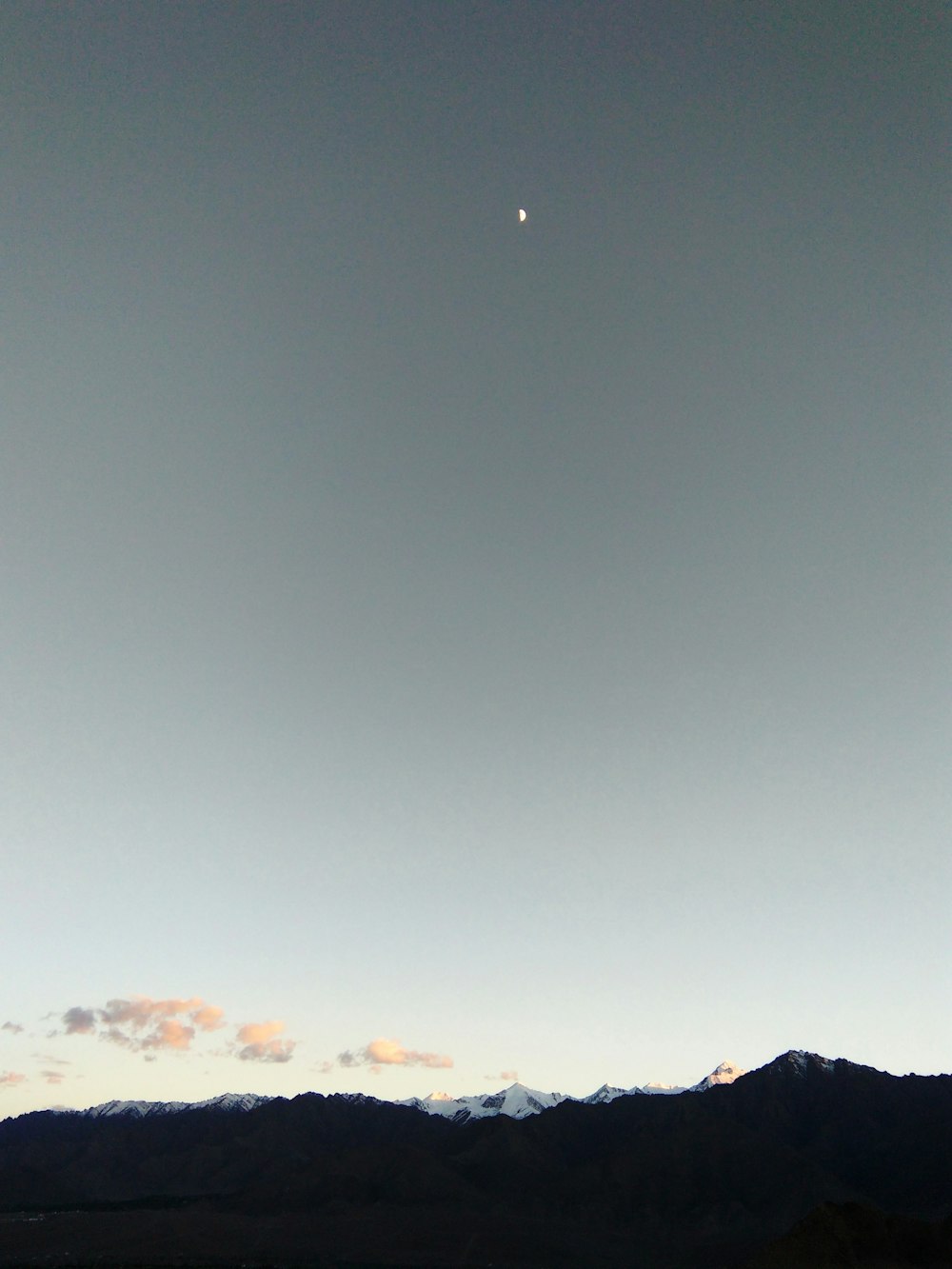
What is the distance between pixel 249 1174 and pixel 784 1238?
387ft

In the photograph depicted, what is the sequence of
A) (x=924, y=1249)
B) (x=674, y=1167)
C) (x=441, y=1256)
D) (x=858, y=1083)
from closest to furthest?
(x=924, y=1249)
(x=441, y=1256)
(x=674, y=1167)
(x=858, y=1083)

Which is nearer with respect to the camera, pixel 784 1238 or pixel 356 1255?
pixel 784 1238

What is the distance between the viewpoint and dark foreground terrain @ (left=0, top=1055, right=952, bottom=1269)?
Result: 11306 centimetres

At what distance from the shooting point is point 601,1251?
122 m

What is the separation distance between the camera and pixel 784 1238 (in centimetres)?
9350

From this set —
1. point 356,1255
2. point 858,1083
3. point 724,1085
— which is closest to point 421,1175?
point 356,1255

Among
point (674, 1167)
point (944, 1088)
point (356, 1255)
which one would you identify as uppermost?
point (944, 1088)

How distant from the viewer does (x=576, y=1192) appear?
148750 millimetres

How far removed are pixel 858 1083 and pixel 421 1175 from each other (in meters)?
78.6

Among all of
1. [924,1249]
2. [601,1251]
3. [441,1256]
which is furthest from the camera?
A: [601,1251]

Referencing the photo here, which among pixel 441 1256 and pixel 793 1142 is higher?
pixel 793 1142

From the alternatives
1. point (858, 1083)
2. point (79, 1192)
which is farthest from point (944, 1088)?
point (79, 1192)

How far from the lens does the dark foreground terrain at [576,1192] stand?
113 m

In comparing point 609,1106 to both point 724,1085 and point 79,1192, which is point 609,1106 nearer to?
point 724,1085
